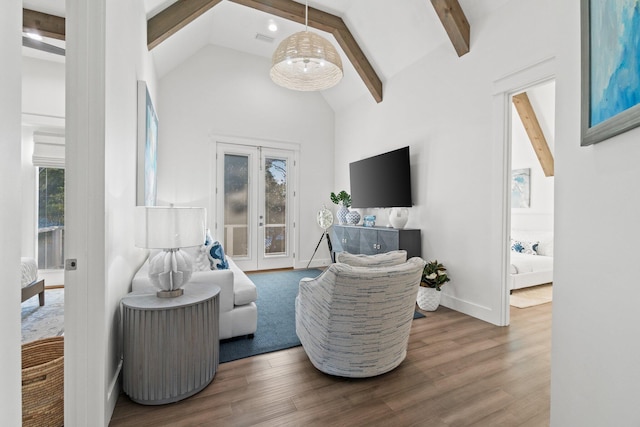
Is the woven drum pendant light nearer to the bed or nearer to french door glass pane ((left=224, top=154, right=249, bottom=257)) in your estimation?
french door glass pane ((left=224, top=154, right=249, bottom=257))

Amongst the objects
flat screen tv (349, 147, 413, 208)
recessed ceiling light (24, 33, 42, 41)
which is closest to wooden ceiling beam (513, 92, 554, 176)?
flat screen tv (349, 147, 413, 208)

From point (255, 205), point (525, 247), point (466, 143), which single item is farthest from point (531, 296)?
point (255, 205)

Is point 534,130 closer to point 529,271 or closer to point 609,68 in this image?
point 529,271

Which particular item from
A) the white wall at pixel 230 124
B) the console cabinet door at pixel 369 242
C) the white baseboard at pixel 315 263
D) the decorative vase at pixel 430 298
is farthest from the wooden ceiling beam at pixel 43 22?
the white baseboard at pixel 315 263

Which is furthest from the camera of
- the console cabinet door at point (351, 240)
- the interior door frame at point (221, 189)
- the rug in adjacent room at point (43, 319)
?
the interior door frame at point (221, 189)

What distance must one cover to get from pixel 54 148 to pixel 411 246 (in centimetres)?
461

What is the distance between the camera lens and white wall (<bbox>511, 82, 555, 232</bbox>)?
4.95 meters

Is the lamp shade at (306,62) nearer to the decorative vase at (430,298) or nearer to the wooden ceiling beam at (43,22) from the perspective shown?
the wooden ceiling beam at (43,22)

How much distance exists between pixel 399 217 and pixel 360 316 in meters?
2.51

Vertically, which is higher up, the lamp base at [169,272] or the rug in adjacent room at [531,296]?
the lamp base at [169,272]

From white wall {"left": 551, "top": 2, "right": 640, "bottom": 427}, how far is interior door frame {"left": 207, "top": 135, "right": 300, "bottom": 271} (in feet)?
15.7

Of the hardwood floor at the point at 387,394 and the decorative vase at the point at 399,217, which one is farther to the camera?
the decorative vase at the point at 399,217

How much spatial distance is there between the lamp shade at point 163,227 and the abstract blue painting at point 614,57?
6.63ft

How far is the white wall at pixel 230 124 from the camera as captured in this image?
469 cm
